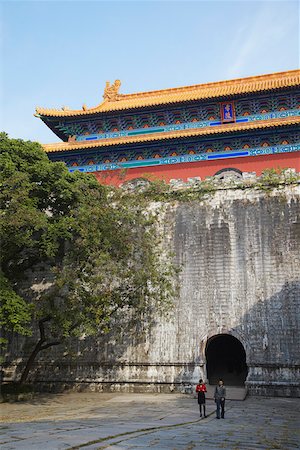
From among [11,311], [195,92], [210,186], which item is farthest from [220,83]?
→ [11,311]

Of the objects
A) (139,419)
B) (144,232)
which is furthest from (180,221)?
(139,419)

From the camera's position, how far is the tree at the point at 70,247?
11922 millimetres

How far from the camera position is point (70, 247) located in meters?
13.5

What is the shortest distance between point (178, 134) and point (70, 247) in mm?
9321

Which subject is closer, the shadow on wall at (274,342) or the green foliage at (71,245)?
the green foliage at (71,245)

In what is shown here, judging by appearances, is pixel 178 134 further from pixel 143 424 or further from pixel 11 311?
pixel 143 424

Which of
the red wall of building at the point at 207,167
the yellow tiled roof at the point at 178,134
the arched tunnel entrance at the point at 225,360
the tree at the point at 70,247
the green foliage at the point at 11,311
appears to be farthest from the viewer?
the red wall of building at the point at 207,167

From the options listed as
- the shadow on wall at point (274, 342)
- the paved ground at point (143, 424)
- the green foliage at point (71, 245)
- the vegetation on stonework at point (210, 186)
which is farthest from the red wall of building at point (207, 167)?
the paved ground at point (143, 424)

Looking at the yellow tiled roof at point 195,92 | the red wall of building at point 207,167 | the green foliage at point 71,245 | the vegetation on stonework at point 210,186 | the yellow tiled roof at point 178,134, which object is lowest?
the green foliage at point 71,245

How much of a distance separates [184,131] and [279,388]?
12559 mm

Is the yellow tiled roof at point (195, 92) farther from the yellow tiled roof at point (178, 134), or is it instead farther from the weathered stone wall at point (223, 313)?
the weathered stone wall at point (223, 313)

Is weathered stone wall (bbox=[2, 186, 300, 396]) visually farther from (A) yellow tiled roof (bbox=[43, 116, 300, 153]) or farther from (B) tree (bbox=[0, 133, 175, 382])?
(A) yellow tiled roof (bbox=[43, 116, 300, 153])

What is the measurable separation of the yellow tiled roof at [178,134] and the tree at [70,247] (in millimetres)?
6605

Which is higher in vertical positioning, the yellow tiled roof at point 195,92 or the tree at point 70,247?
the yellow tiled roof at point 195,92
